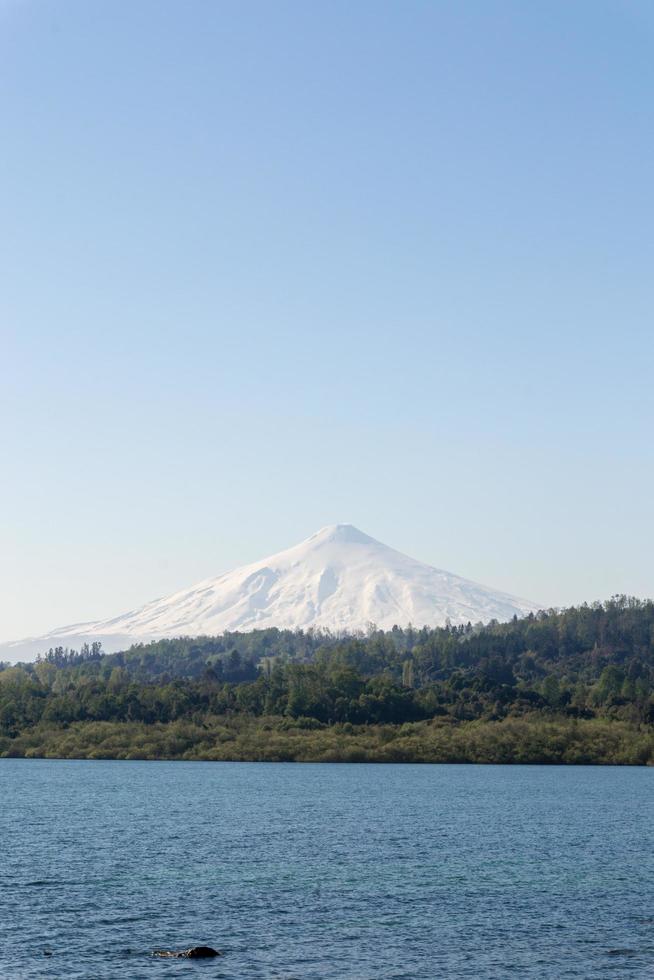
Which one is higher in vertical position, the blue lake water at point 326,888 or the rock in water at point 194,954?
the rock in water at point 194,954

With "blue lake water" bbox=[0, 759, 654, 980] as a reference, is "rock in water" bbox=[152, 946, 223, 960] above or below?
above

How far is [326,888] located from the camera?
240ft

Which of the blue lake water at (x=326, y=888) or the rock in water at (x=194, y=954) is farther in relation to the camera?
the blue lake water at (x=326, y=888)

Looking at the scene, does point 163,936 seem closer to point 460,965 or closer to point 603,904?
point 460,965

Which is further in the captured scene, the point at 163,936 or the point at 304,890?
the point at 304,890

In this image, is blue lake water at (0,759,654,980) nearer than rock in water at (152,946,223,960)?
No

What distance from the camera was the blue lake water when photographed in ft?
175

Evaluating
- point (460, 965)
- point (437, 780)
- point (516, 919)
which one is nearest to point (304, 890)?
point (516, 919)

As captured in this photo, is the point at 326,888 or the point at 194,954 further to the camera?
the point at 326,888

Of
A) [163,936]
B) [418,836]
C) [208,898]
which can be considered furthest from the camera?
[418,836]

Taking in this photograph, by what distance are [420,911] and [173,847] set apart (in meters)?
33.5

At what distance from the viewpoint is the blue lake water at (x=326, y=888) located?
53.3 m

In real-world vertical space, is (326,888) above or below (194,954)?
below

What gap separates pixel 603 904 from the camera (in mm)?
70188
